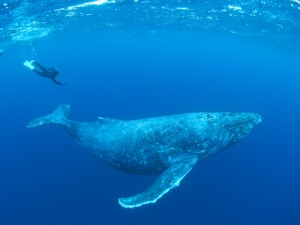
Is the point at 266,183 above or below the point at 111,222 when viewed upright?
below

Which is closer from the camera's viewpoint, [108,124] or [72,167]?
[108,124]

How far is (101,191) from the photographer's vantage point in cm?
1600

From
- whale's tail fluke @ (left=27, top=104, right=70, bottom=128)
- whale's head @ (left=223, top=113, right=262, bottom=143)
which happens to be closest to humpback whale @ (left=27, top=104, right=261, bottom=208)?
whale's head @ (left=223, top=113, right=262, bottom=143)

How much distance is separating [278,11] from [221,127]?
22.2 m

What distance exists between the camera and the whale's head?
9.97 metres

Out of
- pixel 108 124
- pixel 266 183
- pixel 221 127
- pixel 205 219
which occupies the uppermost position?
pixel 221 127

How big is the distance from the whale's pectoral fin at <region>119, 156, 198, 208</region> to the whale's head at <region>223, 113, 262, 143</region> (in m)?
1.87

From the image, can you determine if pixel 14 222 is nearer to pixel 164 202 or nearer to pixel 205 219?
pixel 164 202

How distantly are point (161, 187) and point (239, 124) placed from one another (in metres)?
3.77

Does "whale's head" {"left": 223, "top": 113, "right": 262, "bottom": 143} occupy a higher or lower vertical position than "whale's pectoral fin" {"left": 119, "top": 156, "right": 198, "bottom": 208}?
higher

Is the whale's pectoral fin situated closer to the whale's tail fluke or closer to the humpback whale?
the humpback whale

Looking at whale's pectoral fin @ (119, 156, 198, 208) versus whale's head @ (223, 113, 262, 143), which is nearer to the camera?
whale's pectoral fin @ (119, 156, 198, 208)

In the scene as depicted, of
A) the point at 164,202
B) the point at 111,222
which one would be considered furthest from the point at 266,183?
the point at 111,222

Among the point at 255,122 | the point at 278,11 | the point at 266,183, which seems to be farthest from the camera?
the point at 278,11
